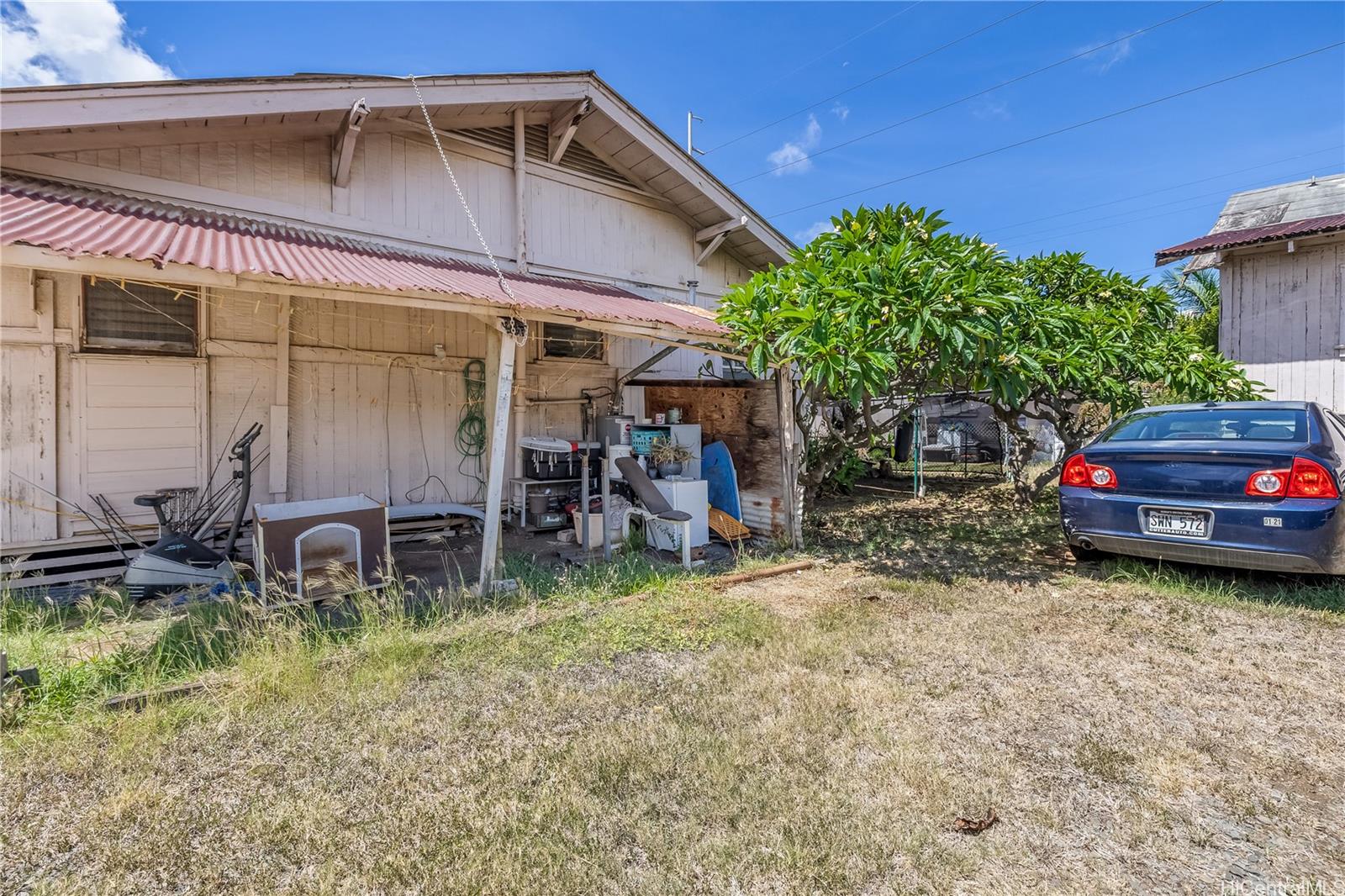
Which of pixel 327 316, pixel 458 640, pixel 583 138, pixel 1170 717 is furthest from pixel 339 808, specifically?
pixel 583 138

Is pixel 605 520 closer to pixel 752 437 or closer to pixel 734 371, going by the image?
pixel 752 437

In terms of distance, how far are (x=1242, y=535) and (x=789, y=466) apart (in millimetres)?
3596

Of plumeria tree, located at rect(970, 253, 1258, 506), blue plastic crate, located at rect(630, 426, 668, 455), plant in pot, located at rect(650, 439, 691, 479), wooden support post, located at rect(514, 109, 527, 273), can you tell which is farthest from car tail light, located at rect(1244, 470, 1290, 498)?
wooden support post, located at rect(514, 109, 527, 273)

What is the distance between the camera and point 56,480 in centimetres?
488

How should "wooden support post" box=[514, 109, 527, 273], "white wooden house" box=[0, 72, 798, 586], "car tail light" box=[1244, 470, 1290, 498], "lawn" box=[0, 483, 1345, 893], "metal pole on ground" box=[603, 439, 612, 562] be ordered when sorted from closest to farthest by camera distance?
1. "lawn" box=[0, 483, 1345, 893]
2. "car tail light" box=[1244, 470, 1290, 498]
3. "white wooden house" box=[0, 72, 798, 586]
4. "metal pole on ground" box=[603, 439, 612, 562]
5. "wooden support post" box=[514, 109, 527, 273]

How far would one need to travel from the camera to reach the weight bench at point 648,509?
18.9 ft

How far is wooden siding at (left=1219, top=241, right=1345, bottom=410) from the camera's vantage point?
912cm

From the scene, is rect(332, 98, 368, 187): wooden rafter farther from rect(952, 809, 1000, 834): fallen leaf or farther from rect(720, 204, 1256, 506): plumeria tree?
rect(952, 809, 1000, 834): fallen leaf

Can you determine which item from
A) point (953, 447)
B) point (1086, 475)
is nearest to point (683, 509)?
point (1086, 475)

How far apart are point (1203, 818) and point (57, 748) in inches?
177

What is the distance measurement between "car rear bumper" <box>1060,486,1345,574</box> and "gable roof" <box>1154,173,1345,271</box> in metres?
8.22

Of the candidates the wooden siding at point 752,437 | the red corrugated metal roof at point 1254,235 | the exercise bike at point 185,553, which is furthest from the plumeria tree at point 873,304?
the red corrugated metal roof at point 1254,235

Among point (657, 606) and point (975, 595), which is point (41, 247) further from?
point (975, 595)

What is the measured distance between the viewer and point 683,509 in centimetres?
649
